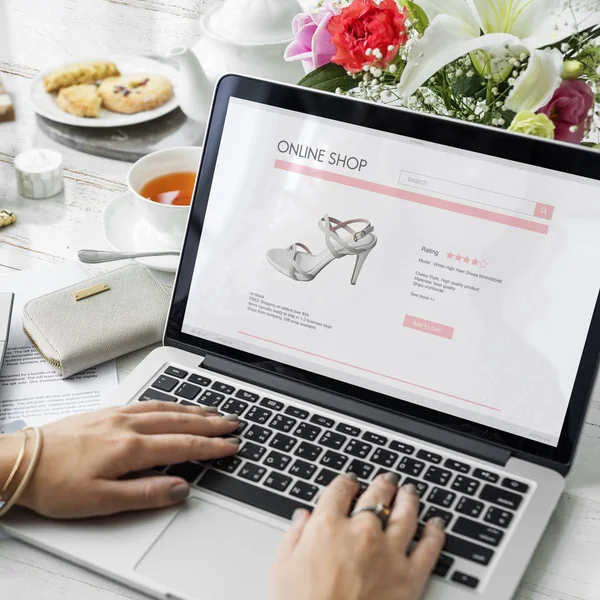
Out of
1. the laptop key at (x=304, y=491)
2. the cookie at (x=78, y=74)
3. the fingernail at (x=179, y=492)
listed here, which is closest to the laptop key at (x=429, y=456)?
the laptop key at (x=304, y=491)

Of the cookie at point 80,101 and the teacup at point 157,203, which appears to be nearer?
the teacup at point 157,203

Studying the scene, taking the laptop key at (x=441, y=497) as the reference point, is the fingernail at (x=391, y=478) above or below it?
above

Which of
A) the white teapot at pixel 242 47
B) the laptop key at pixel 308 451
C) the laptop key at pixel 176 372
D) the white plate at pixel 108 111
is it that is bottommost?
the laptop key at pixel 176 372

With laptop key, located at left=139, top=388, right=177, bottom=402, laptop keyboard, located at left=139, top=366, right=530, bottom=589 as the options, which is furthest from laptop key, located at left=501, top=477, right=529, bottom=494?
laptop key, located at left=139, top=388, right=177, bottom=402

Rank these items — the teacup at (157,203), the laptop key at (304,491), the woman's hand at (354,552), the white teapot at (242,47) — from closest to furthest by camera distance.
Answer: the woman's hand at (354,552)
the laptop key at (304,491)
the teacup at (157,203)
the white teapot at (242,47)

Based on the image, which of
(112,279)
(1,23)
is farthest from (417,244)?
(1,23)

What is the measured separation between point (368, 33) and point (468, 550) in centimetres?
45

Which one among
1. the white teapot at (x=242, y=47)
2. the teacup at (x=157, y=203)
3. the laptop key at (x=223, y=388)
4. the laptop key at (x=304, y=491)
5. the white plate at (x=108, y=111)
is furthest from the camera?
the white plate at (x=108, y=111)

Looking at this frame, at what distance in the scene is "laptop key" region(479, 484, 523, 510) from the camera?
694 mm

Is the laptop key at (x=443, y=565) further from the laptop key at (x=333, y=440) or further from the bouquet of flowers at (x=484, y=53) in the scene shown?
the bouquet of flowers at (x=484, y=53)

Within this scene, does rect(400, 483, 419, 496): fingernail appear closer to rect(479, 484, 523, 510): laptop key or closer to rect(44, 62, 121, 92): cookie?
rect(479, 484, 523, 510): laptop key

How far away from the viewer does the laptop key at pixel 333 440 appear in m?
0.74

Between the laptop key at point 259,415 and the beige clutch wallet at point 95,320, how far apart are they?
17 cm

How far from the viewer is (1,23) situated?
160cm
